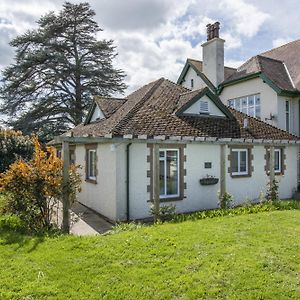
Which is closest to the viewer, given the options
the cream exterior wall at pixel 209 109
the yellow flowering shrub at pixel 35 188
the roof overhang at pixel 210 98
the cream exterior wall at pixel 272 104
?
the yellow flowering shrub at pixel 35 188

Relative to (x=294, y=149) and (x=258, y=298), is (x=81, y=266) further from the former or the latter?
(x=294, y=149)

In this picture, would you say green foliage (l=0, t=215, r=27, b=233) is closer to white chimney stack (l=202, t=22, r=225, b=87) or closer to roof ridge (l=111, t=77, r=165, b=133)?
roof ridge (l=111, t=77, r=165, b=133)

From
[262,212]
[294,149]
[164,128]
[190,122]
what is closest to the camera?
[262,212]

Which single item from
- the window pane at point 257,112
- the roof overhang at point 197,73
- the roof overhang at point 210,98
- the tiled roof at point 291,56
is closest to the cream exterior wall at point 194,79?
the roof overhang at point 197,73

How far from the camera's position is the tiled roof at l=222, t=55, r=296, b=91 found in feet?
59.2

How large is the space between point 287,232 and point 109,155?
6.61 metres

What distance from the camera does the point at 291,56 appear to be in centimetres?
2095

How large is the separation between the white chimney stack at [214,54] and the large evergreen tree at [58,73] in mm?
13796

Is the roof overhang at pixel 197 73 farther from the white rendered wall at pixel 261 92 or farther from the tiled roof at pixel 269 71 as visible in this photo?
the white rendered wall at pixel 261 92

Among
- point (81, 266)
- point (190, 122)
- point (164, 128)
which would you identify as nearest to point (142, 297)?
point (81, 266)

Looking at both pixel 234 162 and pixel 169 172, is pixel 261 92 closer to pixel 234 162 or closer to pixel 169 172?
pixel 234 162

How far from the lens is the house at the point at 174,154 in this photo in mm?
11102

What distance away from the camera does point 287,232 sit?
8281mm

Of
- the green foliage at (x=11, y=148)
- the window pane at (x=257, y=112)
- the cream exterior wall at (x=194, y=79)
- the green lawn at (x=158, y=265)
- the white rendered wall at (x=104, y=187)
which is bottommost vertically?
the green lawn at (x=158, y=265)
